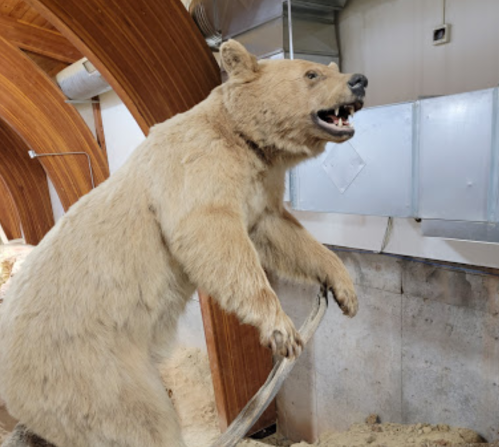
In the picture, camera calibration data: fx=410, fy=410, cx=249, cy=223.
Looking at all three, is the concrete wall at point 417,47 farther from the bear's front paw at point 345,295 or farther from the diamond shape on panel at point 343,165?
the bear's front paw at point 345,295

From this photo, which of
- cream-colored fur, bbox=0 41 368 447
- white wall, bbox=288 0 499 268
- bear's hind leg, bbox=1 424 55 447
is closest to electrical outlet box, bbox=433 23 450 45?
white wall, bbox=288 0 499 268

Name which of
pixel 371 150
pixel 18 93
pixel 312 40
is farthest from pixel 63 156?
pixel 371 150

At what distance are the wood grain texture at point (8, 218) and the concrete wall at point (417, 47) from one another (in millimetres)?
11251

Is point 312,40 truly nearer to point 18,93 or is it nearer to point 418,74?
point 418,74

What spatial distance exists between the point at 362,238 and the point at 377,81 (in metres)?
1.44

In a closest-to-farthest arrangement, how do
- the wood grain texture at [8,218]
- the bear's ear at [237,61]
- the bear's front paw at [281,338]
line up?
1. the bear's front paw at [281,338]
2. the bear's ear at [237,61]
3. the wood grain texture at [8,218]

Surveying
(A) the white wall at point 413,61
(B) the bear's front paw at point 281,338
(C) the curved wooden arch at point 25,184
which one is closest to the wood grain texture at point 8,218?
(C) the curved wooden arch at point 25,184

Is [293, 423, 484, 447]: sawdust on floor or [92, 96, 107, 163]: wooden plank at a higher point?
[92, 96, 107, 163]: wooden plank

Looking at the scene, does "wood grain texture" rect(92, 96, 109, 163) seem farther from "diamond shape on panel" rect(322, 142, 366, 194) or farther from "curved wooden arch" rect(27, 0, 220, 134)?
"diamond shape on panel" rect(322, 142, 366, 194)

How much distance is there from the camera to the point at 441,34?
125 inches

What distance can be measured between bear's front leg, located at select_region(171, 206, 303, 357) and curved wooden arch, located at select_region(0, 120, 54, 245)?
36.2ft

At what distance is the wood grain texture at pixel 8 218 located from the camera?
1224 cm

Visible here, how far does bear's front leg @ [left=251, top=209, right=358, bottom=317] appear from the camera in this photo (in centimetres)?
231

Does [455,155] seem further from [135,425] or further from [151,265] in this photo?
[135,425]
